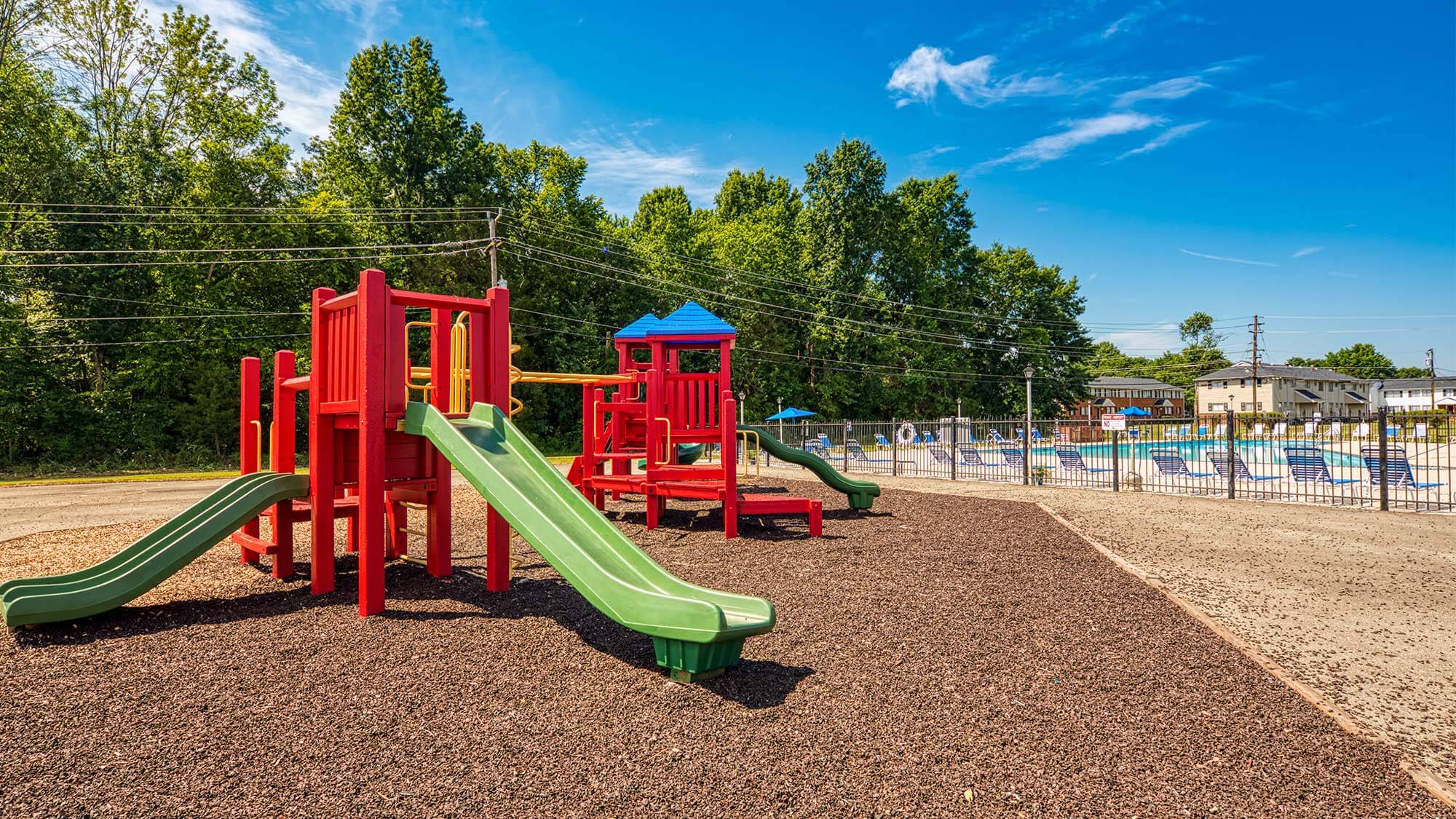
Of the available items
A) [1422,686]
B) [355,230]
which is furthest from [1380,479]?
[355,230]

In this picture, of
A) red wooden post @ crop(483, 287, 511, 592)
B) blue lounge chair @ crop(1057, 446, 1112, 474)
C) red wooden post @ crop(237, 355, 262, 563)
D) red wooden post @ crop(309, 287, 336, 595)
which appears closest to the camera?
red wooden post @ crop(309, 287, 336, 595)

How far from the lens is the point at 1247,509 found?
39.9 feet

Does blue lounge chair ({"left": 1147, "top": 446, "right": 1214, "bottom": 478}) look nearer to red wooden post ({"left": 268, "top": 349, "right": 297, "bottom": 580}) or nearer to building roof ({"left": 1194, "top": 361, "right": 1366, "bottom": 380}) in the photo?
red wooden post ({"left": 268, "top": 349, "right": 297, "bottom": 580})

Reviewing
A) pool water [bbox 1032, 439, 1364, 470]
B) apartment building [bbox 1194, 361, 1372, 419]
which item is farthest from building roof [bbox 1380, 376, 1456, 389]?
pool water [bbox 1032, 439, 1364, 470]

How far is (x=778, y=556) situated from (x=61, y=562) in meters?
7.69

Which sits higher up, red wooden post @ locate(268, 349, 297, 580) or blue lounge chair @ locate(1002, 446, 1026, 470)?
red wooden post @ locate(268, 349, 297, 580)

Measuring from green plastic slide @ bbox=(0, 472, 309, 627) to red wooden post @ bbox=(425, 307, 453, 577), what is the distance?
3.70ft

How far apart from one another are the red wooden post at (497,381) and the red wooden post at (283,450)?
1938 millimetres

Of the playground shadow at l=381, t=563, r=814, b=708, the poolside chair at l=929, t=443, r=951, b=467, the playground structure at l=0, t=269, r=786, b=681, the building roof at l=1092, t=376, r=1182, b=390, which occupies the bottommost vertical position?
the playground shadow at l=381, t=563, r=814, b=708

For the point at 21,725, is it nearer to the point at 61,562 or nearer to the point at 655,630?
the point at 655,630

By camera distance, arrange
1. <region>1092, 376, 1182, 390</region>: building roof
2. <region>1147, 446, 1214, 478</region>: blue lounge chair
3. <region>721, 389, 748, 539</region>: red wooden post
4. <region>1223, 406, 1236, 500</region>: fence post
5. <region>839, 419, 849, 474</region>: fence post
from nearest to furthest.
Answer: <region>721, 389, 748, 539</region>: red wooden post, <region>1223, 406, 1236, 500</region>: fence post, <region>1147, 446, 1214, 478</region>: blue lounge chair, <region>839, 419, 849, 474</region>: fence post, <region>1092, 376, 1182, 390</region>: building roof

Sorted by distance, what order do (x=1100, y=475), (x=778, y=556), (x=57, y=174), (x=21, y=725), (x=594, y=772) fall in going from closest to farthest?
1. (x=594, y=772)
2. (x=21, y=725)
3. (x=778, y=556)
4. (x=1100, y=475)
5. (x=57, y=174)

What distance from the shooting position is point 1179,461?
16.5m

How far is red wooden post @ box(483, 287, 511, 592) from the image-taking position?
6160 millimetres
